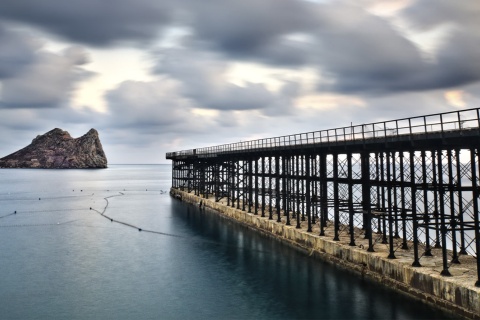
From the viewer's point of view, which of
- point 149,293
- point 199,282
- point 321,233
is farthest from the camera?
point 321,233

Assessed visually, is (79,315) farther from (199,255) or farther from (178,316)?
(199,255)

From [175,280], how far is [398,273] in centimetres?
1607

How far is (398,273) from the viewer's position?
23.4m

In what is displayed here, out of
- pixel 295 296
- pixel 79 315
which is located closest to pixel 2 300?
pixel 79 315

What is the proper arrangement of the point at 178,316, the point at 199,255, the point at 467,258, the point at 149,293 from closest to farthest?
the point at 178,316 < the point at 467,258 < the point at 149,293 < the point at 199,255

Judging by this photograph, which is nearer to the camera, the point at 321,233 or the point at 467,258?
the point at 467,258

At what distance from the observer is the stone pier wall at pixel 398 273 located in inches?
751

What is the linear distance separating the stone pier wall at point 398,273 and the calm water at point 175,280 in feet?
2.38

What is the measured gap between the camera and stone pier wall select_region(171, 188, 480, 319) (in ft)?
62.6

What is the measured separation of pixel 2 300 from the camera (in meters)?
25.0

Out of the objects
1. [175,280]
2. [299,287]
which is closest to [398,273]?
[299,287]

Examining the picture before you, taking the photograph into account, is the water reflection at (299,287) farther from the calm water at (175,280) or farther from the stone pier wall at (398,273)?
the stone pier wall at (398,273)

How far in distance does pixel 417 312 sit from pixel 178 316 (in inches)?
529

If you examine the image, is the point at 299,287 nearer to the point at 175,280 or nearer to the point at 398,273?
the point at 398,273
